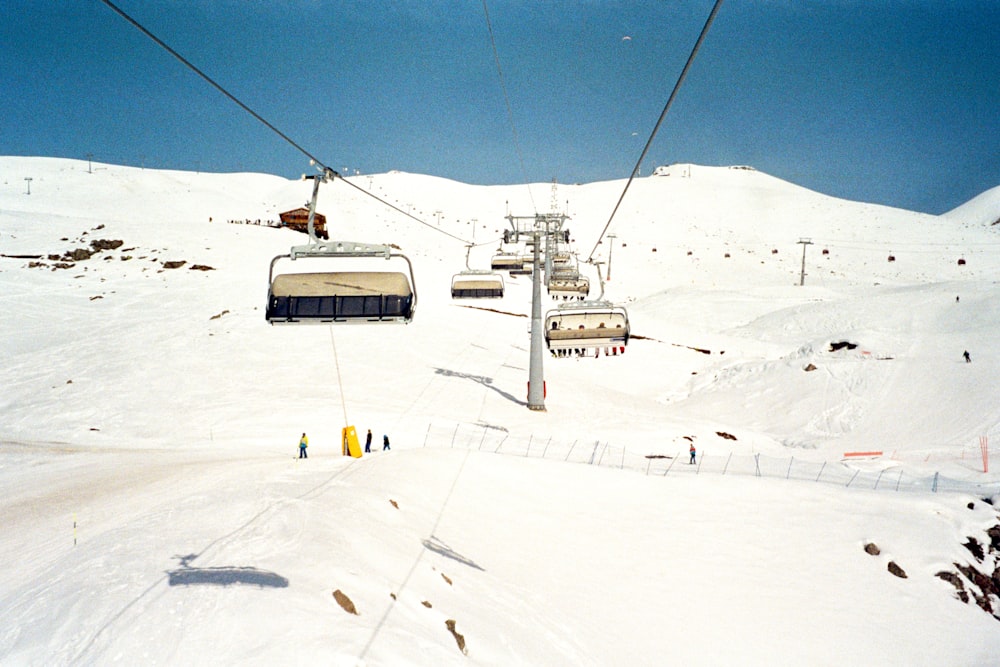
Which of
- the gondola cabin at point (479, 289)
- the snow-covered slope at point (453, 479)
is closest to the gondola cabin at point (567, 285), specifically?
the gondola cabin at point (479, 289)

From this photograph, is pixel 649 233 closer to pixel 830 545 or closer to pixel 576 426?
pixel 576 426

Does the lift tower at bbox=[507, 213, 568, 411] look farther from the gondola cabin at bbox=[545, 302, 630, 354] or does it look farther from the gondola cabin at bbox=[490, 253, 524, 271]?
the gondola cabin at bbox=[490, 253, 524, 271]

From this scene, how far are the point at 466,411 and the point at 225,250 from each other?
4306cm

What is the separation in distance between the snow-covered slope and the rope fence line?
61 centimetres

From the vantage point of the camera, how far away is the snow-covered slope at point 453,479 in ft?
26.8

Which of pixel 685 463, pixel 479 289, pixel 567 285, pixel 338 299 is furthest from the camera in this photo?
pixel 567 285

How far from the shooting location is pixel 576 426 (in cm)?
2578

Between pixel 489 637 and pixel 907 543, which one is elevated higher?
pixel 489 637

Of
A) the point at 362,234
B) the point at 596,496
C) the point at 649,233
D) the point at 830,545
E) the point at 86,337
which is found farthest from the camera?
the point at 649,233

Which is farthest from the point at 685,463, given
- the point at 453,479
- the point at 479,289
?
the point at 479,289

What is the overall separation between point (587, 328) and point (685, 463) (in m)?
6.44

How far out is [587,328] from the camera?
20.5m

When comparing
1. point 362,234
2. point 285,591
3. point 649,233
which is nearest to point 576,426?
point 285,591

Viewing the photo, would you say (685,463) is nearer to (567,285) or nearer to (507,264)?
(567,285)
